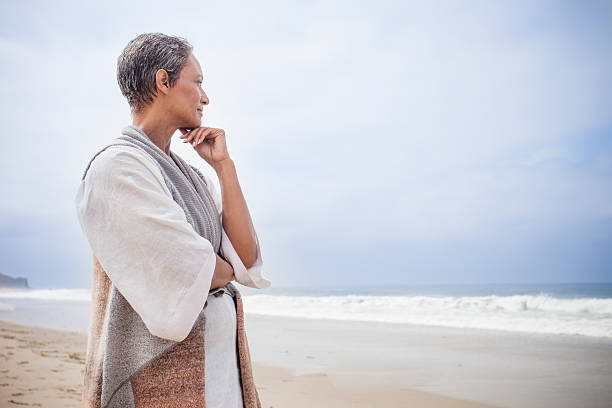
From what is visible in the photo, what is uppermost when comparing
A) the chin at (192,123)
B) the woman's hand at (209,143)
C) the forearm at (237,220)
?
the chin at (192,123)

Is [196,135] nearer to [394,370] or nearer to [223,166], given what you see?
[223,166]

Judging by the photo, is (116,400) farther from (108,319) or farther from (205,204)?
(205,204)

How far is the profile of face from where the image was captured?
1.21m

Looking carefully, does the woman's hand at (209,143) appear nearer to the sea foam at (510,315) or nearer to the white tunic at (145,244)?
the white tunic at (145,244)

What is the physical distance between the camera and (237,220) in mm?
1295

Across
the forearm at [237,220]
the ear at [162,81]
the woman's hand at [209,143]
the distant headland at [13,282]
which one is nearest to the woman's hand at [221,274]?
the forearm at [237,220]

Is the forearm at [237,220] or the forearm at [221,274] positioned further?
the forearm at [237,220]

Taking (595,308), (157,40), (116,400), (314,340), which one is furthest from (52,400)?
(595,308)

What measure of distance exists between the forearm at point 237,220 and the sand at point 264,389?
3.27m

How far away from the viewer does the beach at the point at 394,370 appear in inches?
164

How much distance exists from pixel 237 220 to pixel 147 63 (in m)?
0.48

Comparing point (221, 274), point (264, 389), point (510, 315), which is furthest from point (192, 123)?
point (510, 315)

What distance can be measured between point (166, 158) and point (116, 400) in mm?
588

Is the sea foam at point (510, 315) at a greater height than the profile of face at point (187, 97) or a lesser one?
lesser
